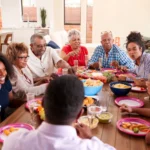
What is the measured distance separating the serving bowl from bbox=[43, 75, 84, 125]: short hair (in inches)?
25.5

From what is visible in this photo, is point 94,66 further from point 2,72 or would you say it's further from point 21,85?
point 2,72

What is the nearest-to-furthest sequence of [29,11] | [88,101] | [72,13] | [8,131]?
[8,131] < [88,101] < [72,13] < [29,11]

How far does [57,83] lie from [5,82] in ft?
4.11

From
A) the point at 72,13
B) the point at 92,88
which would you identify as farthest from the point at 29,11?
the point at 92,88

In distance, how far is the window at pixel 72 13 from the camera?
705cm

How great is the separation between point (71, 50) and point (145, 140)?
2.31 meters

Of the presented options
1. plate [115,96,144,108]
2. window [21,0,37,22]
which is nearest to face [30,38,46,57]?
plate [115,96,144,108]

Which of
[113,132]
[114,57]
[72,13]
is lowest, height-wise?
[113,132]

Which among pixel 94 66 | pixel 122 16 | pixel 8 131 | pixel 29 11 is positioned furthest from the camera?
pixel 29 11

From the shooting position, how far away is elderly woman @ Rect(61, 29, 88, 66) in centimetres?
317

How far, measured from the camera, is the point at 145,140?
121 cm

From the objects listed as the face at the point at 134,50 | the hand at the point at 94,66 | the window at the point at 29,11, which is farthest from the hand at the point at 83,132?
the window at the point at 29,11

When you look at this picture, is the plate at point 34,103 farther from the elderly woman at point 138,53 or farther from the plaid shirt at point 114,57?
the plaid shirt at point 114,57

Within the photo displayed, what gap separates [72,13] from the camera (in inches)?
281
